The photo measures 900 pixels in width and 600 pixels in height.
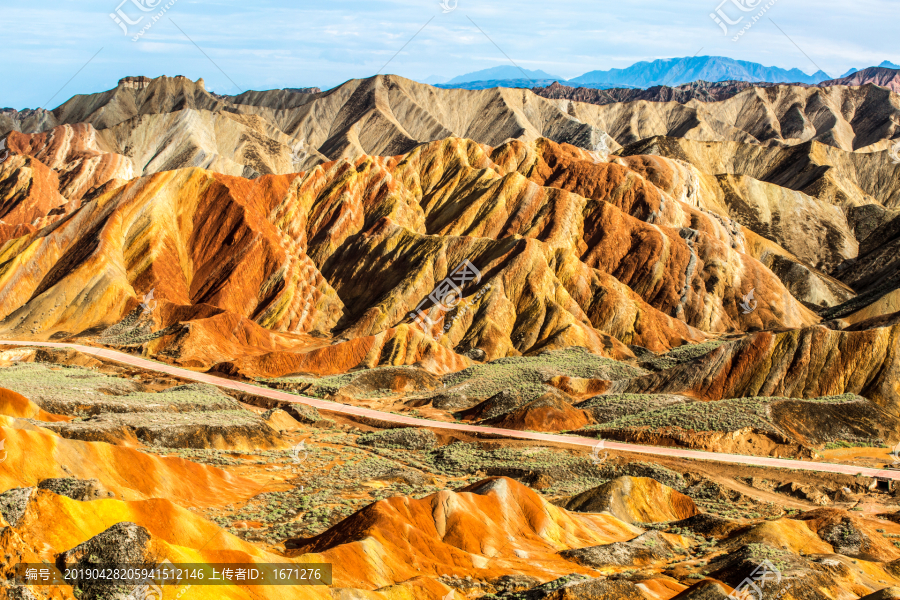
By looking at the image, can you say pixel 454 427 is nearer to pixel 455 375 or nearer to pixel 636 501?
pixel 455 375

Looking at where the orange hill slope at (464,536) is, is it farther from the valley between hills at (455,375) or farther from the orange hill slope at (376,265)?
the orange hill slope at (376,265)

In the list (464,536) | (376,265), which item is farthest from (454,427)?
(376,265)

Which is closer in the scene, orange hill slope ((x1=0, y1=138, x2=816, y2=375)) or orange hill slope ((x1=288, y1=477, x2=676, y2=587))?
orange hill slope ((x1=288, y1=477, x2=676, y2=587))

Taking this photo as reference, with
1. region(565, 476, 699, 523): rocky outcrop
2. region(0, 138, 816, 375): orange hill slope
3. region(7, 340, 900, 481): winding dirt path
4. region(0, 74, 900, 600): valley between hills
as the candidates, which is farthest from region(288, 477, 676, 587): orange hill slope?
region(0, 138, 816, 375): orange hill slope

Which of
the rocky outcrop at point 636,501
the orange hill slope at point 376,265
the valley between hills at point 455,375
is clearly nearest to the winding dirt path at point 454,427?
the valley between hills at point 455,375

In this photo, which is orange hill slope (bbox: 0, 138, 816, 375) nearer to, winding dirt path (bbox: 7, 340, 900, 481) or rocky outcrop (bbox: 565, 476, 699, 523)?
winding dirt path (bbox: 7, 340, 900, 481)
